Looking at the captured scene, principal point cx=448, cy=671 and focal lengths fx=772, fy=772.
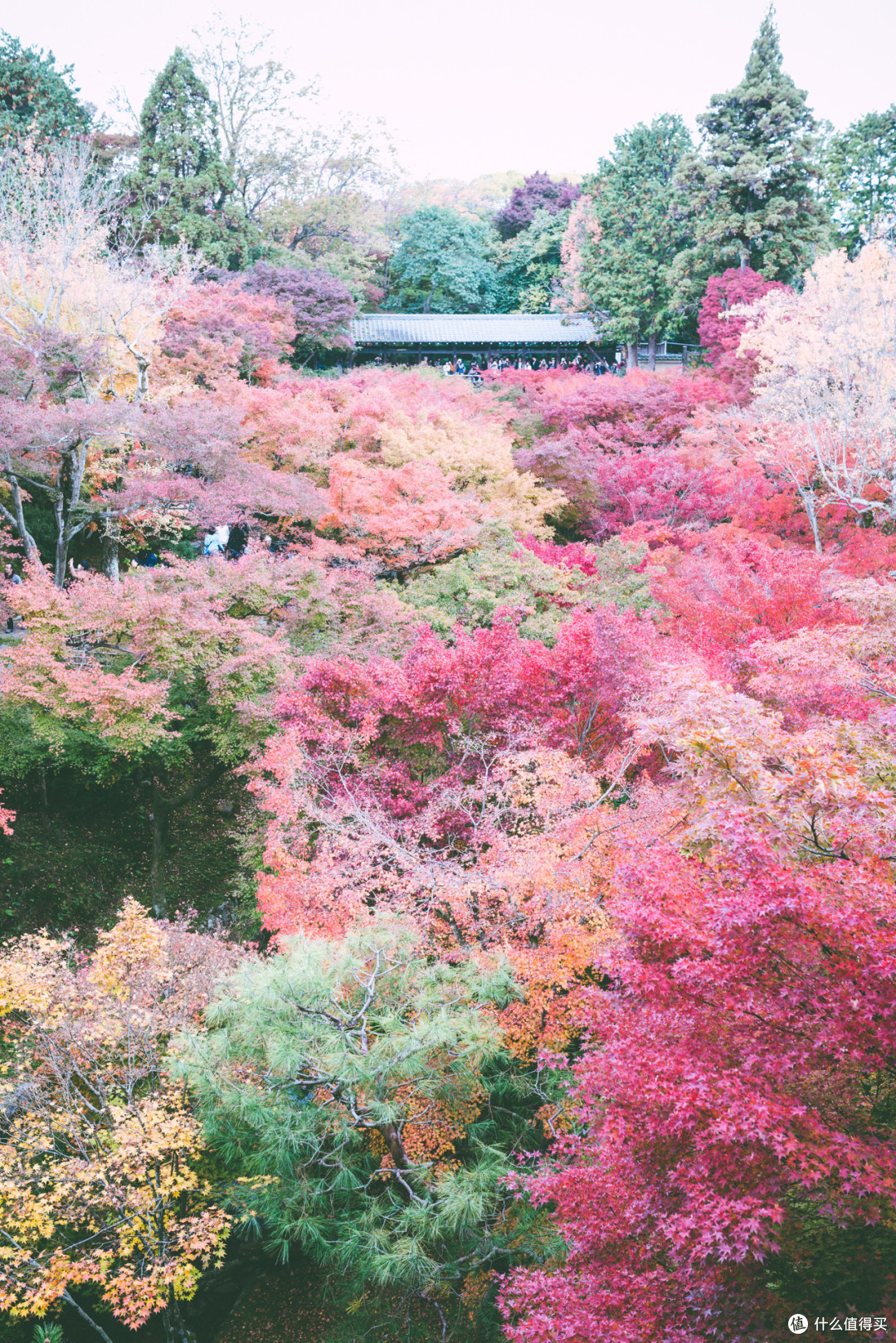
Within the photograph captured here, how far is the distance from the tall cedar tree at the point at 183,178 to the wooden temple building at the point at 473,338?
600 cm

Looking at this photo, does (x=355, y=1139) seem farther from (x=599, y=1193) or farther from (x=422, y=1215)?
(x=599, y=1193)

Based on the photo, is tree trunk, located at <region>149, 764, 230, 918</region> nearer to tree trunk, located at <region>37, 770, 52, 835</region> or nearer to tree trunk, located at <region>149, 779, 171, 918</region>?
tree trunk, located at <region>149, 779, 171, 918</region>

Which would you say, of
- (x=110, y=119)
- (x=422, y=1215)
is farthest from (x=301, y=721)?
(x=110, y=119)

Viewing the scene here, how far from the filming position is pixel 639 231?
2770 cm

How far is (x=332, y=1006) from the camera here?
6668 millimetres

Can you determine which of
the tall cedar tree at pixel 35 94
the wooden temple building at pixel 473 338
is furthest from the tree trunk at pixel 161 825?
the tall cedar tree at pixel 35 94

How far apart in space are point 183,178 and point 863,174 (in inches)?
1005

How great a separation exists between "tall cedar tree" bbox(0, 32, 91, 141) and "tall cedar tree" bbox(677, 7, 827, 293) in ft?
72.5

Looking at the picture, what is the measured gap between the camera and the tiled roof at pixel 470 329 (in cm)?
2981

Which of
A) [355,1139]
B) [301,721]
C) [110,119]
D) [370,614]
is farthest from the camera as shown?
[110,119]

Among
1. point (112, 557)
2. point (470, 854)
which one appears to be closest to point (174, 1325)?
point (470, 854)

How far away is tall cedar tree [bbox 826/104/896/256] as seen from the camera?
2944 centimetres

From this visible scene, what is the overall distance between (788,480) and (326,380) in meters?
12.3

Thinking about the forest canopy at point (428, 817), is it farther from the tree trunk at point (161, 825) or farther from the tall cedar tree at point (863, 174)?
the tall cedar tree at point (863, 174)
